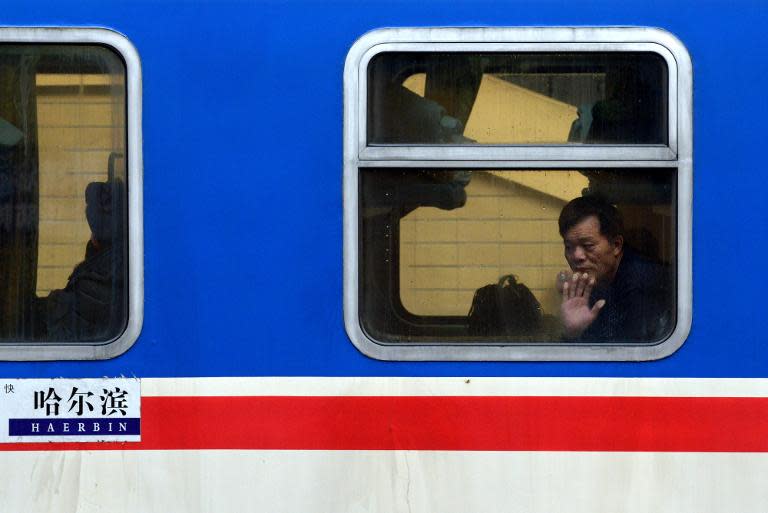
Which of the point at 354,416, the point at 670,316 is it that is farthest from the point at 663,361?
the point at 354,416

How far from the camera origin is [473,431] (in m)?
2.69

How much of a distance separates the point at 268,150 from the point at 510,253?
788 millimetres

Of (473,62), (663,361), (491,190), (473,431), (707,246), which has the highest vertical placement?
(473,62)

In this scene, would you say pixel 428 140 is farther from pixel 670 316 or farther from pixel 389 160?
pixel 670 316

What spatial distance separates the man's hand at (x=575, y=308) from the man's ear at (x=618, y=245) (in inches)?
5.4

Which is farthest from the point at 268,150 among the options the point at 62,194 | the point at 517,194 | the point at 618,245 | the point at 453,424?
the point at 618,245

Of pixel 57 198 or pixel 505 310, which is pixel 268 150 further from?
pixel 505 310

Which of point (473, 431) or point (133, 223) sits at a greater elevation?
point (133, 223)

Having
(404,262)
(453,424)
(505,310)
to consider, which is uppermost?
(404,262)

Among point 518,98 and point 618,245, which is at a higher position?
point 518,98

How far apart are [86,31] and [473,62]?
116 cm

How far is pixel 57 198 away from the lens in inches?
108

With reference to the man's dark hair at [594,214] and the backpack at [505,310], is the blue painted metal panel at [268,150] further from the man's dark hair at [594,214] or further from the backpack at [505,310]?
the man's dark hair at [594,214]

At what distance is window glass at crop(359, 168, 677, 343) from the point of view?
8.84 ft
